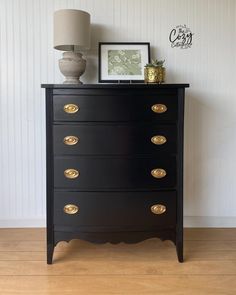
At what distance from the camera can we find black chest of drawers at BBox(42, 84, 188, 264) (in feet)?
5.91

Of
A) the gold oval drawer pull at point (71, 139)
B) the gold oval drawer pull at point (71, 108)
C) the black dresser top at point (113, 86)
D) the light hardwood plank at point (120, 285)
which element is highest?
the black dresser top at point (113, 86)

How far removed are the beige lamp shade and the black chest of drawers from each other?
15.1 inches

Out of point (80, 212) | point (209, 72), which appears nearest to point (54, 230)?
point (80, 212)

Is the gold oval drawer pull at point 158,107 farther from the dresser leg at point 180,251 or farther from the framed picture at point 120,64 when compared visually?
the dresser leg at point 180,251

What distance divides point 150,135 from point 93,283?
0.85 meters

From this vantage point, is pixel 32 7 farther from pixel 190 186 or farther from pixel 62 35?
pixel 190 186

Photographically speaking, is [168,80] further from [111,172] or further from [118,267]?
[118,267]

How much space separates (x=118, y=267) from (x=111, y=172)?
0.55 meters

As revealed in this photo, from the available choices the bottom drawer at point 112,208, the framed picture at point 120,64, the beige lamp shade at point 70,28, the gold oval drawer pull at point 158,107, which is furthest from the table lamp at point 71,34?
the bottom drawer at point 112,208

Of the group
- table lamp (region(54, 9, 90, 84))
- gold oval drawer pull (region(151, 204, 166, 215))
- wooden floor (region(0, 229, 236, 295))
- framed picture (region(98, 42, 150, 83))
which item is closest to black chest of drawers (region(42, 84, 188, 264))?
gold oval drawer pull (region(151, 204, 166, 215))

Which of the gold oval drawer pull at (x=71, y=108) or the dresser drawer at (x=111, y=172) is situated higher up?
the gold oval drawer pull at (x=71, y=108)

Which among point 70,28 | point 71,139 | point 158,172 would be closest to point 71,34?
point 70,28

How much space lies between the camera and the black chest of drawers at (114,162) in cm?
180

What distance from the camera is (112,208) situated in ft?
6.11
